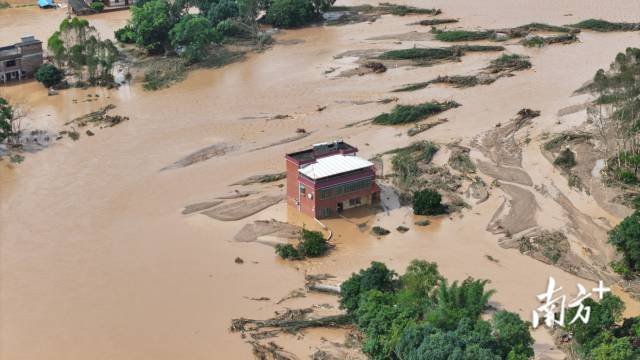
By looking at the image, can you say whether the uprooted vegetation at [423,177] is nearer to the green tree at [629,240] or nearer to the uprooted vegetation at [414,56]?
the green tree at [629,240]

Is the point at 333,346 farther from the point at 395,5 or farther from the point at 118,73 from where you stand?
the point at 395,5

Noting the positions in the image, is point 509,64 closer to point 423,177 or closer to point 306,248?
point 423,177

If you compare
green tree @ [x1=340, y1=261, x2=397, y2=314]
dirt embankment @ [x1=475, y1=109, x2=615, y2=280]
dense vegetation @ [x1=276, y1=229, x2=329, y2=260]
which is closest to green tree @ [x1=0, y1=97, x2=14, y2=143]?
dense vegetation @ [x1=276, y1=229, x2=329, y2=260]

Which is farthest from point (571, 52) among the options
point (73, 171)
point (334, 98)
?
point (73, 171)

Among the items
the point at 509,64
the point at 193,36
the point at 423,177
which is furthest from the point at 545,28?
the point at 423,177

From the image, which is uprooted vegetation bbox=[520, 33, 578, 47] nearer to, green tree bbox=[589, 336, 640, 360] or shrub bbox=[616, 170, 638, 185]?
shrub bbox=[616, 170, 638, 185]
